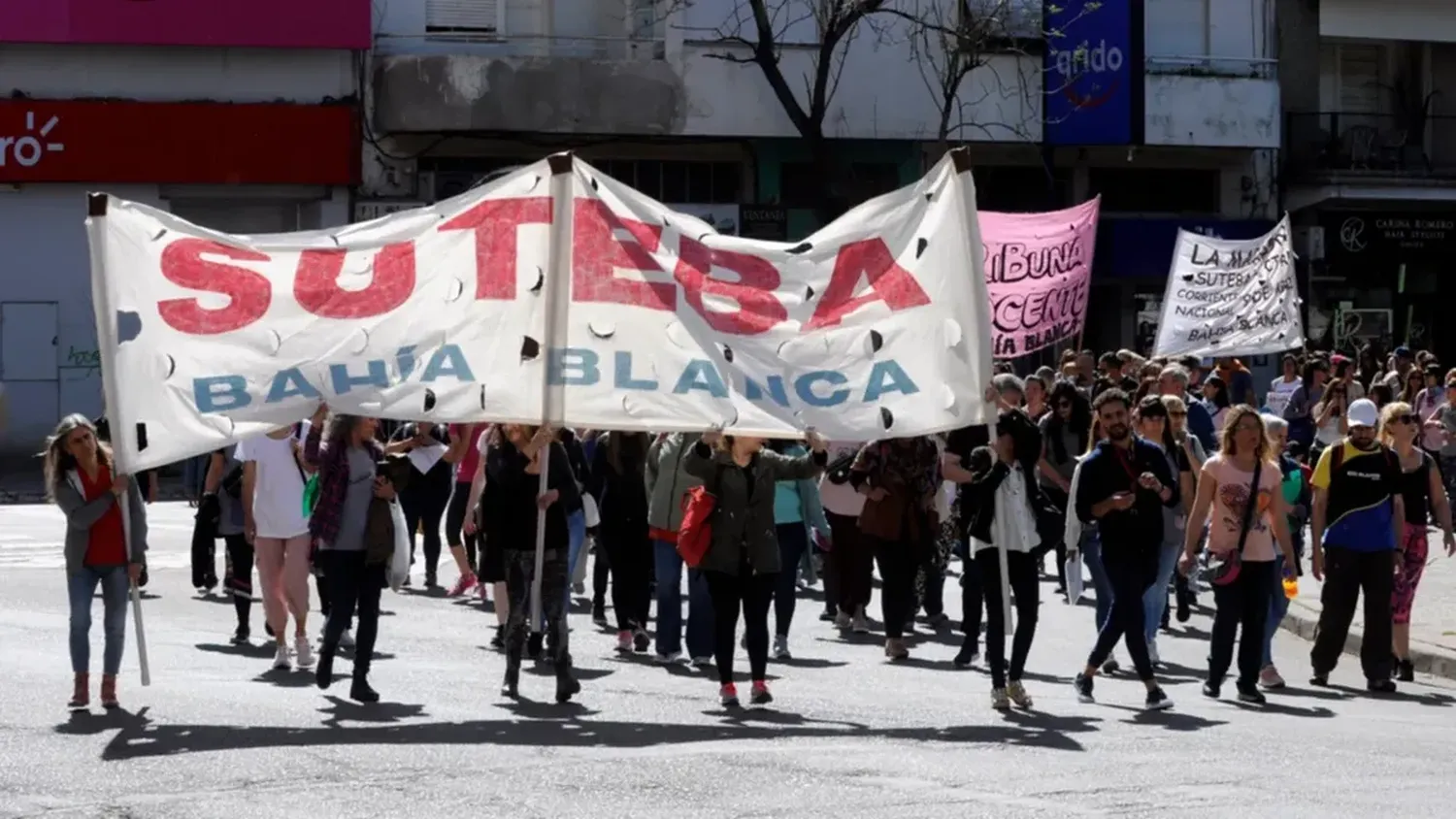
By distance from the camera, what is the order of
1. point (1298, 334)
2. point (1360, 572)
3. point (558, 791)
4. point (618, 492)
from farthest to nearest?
1. point (1298, 334)
2. point (618, 492)
3. point (1360, 572)
4. point (558, 791)

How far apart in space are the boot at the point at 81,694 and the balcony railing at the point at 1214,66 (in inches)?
1062

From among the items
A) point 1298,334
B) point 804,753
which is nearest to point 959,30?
point 1298,334

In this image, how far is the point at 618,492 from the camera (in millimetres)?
15539

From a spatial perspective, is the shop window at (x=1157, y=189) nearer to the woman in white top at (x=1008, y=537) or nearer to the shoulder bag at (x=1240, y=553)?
the shoulder bag at (x=1240, y=553)

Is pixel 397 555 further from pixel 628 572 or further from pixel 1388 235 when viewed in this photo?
pixel 1388 235

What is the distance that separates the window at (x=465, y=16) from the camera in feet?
114

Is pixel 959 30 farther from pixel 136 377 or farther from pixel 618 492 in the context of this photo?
pixel 136 377

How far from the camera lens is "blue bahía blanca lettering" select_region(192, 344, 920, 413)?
11.6 metres

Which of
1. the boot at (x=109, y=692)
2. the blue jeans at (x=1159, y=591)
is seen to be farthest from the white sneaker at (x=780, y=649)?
the boot at (x=109, y=692)

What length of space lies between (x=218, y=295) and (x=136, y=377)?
565mm

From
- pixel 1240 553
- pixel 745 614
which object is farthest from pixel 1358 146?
pixel 745 614

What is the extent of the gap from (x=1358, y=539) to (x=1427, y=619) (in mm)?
2961

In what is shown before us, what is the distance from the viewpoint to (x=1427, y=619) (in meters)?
16.8

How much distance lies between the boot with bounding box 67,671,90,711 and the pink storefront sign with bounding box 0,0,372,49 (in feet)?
74.8
